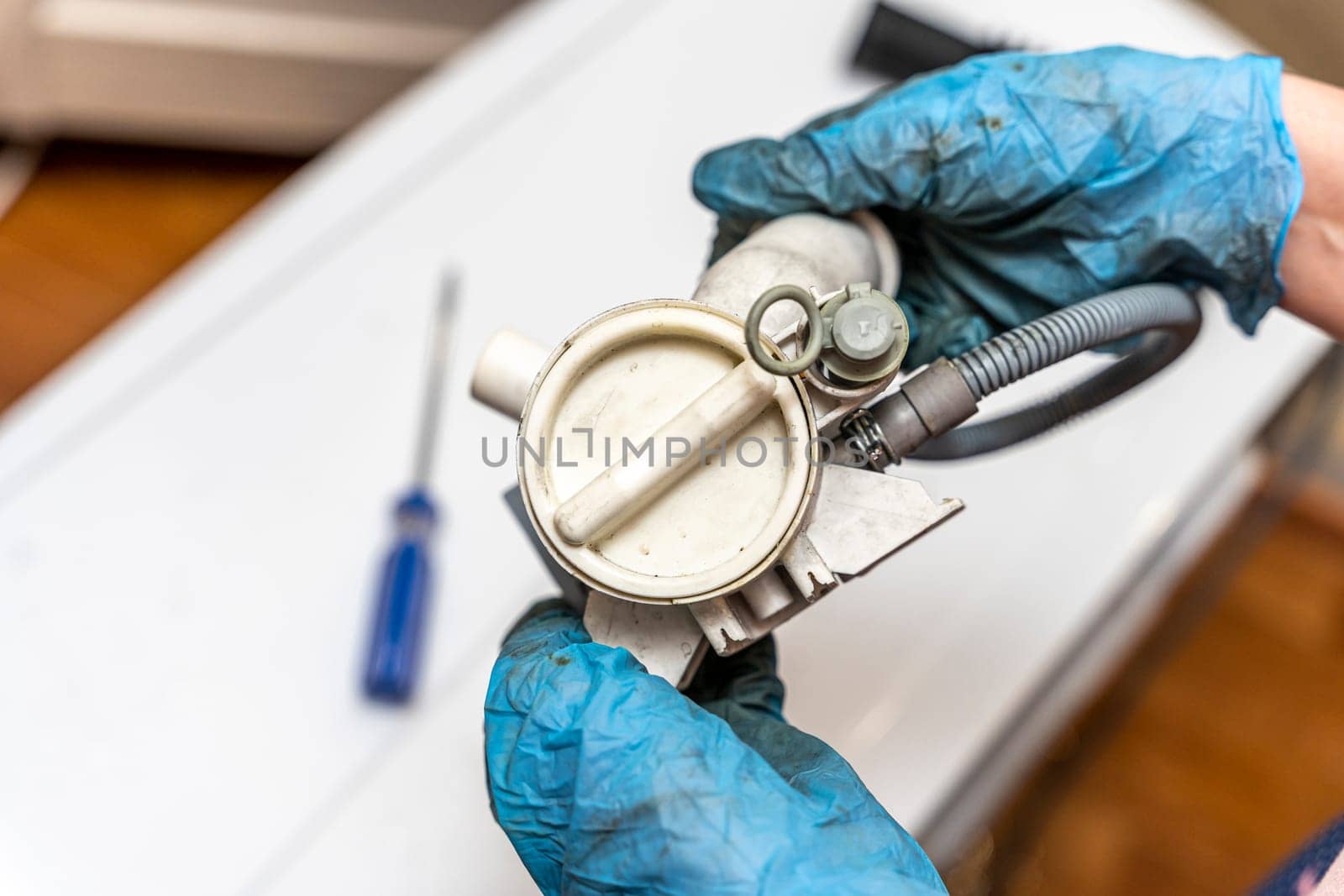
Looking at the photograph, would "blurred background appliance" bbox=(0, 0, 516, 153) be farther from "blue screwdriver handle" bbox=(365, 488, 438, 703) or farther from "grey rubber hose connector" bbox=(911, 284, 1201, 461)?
"grey rubber hose connector" bbox=(911, 284, 1201, 461)

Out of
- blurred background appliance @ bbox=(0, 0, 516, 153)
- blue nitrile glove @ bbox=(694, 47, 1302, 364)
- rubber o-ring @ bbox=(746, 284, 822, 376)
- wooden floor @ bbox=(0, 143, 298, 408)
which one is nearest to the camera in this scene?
rubber o-ring @ bbox=(746, 284, 822, 376)

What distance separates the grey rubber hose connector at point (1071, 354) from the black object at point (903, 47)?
414 mm

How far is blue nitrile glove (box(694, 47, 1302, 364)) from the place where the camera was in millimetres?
628

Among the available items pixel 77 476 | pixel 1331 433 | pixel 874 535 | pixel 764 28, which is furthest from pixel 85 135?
pixel 1331 433

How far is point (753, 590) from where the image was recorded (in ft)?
1.71

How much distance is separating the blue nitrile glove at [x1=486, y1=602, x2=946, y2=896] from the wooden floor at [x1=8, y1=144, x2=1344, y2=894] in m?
0.71

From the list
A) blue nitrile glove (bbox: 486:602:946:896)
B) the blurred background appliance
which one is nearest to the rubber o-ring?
blue nitrile glove (bbox: 486:602:946:896)

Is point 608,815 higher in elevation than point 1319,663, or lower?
higher

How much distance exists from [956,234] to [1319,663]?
106 centimetres

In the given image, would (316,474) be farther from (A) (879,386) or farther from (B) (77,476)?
(A) (879,386)

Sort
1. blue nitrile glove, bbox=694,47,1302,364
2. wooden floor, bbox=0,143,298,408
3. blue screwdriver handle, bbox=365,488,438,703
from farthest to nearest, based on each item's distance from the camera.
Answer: wooden floor, bbox=0,143,298,408
blue screwdriver handle, bbox=365,488,438,703
blue nitrile glove, bbox=694,47,1302,364

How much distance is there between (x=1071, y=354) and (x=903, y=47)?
54 centimetres

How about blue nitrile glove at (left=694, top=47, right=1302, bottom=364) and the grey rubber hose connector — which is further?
blue nitrile glove at (left=694, top=47, right=1302, bottom=364)

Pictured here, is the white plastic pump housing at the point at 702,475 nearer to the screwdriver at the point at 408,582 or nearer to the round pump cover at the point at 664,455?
the round pump cover at the point at 664,455
